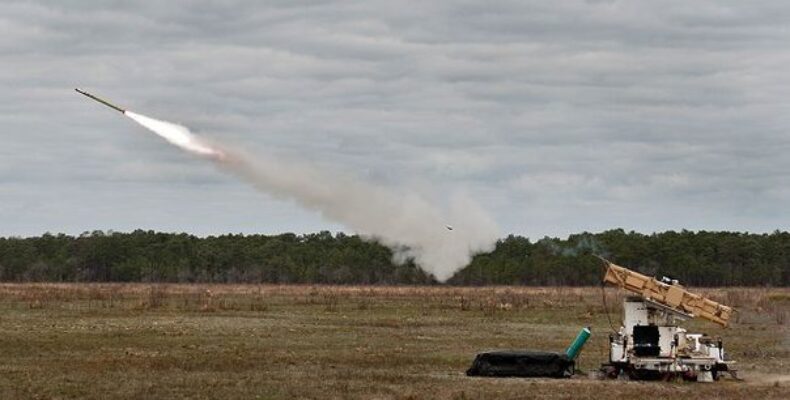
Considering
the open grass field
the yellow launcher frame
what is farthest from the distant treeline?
the yellow launcher frame

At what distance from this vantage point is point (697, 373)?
35.9 meters

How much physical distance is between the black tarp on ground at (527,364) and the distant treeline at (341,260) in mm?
88912

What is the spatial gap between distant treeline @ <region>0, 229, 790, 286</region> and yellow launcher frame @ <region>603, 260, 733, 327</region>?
288 ft

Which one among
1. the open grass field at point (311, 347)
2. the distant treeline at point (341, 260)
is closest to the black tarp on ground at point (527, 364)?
the open grass field at point (311, 347)

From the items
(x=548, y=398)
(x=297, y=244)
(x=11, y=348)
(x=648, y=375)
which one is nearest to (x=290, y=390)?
(x=548, y=398)

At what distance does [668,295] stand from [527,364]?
169 inches

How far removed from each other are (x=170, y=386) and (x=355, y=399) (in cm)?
461

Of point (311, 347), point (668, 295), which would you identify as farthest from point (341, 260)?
point (668, 295)

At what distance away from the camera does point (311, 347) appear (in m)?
44.0

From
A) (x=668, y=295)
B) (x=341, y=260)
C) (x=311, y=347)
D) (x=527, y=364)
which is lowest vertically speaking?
(x=527, y=364)

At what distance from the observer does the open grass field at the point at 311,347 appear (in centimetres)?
3170

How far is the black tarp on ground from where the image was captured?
35.9 metres

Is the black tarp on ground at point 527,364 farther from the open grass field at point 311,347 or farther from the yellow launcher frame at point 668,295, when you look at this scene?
the yellow launcher frame at point 668,295

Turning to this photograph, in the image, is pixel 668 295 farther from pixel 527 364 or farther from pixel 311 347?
pixel 311 347
